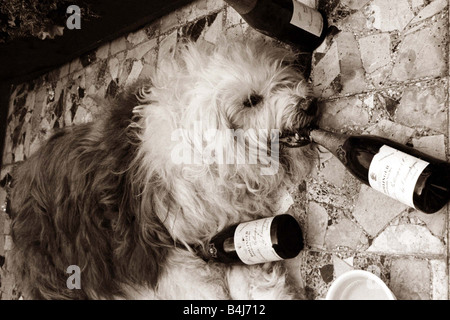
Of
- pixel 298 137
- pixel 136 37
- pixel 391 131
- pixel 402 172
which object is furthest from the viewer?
pixel 136 37

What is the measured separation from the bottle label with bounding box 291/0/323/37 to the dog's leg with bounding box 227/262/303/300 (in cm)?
77

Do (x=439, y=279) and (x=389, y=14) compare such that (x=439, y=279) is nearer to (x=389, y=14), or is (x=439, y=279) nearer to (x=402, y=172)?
(x=402, y=172)

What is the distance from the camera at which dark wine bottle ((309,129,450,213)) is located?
0.98m

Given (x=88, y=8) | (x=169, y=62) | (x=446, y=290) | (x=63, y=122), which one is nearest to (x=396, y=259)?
(x=446, y=290)

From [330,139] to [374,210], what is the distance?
24 centimetres

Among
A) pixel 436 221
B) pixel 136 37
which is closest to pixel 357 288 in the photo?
pixel 436 221

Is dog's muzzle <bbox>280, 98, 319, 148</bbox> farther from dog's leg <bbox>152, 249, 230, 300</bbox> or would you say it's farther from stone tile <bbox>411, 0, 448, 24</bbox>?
dog's leg <bbox>152, 249, 230, 300</bbox>

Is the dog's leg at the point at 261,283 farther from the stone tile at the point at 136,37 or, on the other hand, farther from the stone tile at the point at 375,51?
the stone tile at the point at 136,37

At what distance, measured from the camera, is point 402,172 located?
0.99m

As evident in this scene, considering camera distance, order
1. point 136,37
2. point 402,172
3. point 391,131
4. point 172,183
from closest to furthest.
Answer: point 402,172 → point 391,131 → point 172,183 → point 136,37

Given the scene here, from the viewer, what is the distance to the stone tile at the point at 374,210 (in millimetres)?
1179

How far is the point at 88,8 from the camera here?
193cm

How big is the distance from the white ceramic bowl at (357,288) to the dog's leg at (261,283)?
0.23 m

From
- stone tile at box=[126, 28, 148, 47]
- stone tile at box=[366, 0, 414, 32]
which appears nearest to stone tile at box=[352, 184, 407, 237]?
stone tile at box=[366, 0, 414, 32]
